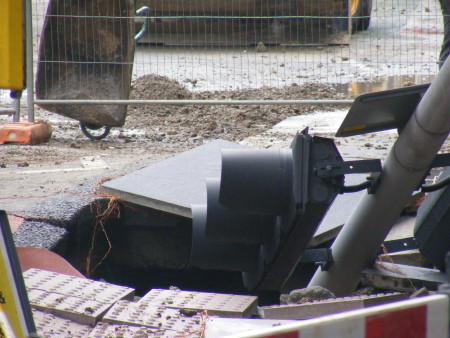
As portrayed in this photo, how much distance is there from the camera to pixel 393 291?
164 inches

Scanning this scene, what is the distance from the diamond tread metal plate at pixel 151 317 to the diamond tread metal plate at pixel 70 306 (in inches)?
2.3

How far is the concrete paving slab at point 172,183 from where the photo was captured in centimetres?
515

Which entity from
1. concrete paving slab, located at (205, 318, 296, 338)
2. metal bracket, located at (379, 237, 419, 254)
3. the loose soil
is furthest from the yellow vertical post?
the loose soil

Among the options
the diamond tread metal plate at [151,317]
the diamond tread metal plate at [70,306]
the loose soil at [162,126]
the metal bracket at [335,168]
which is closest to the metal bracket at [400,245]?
the metal bracket at [335,168]

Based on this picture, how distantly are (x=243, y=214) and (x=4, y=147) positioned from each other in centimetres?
428

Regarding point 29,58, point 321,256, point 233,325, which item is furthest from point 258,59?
point 233,325

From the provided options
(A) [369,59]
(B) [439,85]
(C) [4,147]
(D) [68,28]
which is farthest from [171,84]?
(B) [439,85]

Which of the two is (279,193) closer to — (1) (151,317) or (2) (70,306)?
(1) (151,317)

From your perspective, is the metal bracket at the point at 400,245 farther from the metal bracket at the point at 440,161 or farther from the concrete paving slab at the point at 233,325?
the concrete paving slab at the point at 233,325

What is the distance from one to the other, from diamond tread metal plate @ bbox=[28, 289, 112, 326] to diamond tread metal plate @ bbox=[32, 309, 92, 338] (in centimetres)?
3

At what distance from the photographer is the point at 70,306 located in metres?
3.64

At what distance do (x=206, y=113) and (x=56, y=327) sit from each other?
5.79m

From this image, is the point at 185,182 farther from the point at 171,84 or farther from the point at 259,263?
the point at 171,84

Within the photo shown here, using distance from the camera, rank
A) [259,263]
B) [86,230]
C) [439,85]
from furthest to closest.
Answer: [86,230]
[259,263]
[439,85]
